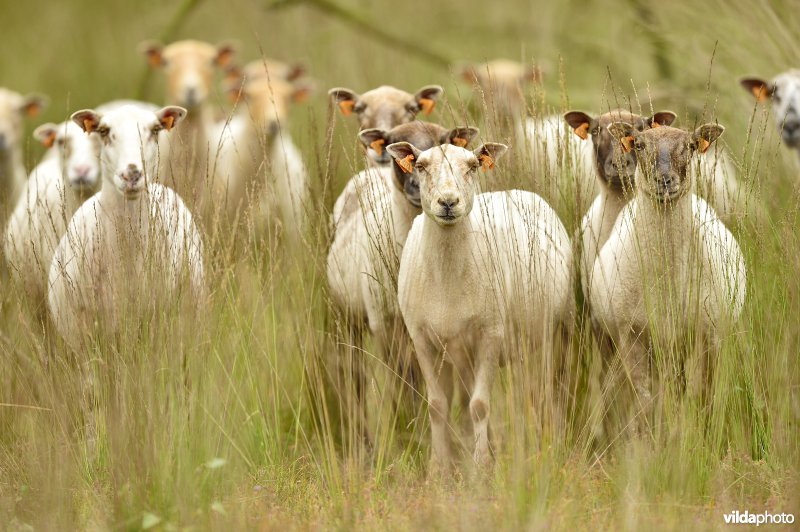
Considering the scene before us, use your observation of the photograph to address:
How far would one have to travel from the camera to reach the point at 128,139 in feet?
20.9

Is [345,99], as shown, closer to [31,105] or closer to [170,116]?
[170,116]

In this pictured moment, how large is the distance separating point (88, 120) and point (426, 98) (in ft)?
7.05

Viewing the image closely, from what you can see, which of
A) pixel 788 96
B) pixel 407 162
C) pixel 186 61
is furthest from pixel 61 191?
pixel 186 61

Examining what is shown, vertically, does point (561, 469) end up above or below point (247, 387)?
below

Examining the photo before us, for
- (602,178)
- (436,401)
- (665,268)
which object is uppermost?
(602,178)

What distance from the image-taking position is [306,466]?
5.87m

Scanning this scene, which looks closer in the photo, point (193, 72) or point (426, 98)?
point (426, 98)

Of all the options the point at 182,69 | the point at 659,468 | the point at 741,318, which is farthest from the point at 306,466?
the point at 182,69

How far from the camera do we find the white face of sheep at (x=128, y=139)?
6246 mm

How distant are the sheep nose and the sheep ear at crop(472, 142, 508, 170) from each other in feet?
1.30

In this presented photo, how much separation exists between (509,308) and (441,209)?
54cm

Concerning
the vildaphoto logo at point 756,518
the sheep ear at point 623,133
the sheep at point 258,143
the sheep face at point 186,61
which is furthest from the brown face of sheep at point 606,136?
the sheep face at point 186,61

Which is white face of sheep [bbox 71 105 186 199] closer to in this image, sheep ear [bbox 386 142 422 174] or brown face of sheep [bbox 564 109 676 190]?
sheep ear [bbox 386 142 422 174]

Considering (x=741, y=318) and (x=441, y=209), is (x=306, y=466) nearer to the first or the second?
(x=441, y=209)
